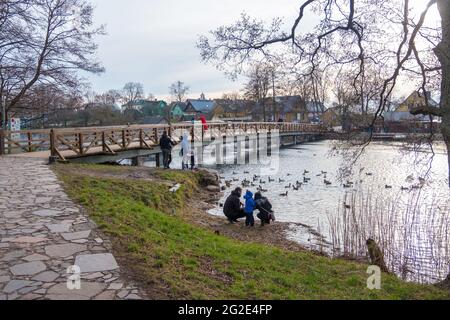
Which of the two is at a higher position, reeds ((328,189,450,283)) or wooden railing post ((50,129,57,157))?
wooden railing post ((50,129,57,157))

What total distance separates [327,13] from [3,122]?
16658mm

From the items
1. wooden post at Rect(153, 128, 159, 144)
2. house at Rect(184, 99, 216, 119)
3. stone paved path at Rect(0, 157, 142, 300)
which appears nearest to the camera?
stone paved path at Rect(0, 157, 142, 300)

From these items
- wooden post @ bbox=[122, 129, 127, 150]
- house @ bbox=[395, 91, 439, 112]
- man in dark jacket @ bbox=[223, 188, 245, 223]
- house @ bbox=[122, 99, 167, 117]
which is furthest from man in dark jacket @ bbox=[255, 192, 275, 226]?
house @ bbox=[122, 99, 167, 117]

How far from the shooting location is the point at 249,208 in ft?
34.6

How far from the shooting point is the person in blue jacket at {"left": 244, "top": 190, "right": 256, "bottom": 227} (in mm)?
10422

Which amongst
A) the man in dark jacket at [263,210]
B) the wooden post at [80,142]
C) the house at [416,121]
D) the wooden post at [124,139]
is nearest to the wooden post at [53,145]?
the wooden post at [80,142]

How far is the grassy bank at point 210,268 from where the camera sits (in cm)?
384

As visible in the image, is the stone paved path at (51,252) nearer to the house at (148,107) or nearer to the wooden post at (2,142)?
the wooden post at (2,142)

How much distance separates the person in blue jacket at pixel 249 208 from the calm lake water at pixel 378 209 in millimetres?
1215

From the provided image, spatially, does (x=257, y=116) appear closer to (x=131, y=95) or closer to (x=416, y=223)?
(x=131, y=95)

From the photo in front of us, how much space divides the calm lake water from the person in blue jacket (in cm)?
121

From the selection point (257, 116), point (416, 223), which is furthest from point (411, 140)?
point (257, 116)

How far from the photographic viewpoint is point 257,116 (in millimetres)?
68062

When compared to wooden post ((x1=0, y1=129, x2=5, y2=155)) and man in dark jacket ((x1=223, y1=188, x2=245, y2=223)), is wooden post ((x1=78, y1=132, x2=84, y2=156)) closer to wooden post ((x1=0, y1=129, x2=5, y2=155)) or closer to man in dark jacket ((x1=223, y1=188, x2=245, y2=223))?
wooden post ((x1=0, y1=129, x2=5, y2=155))
